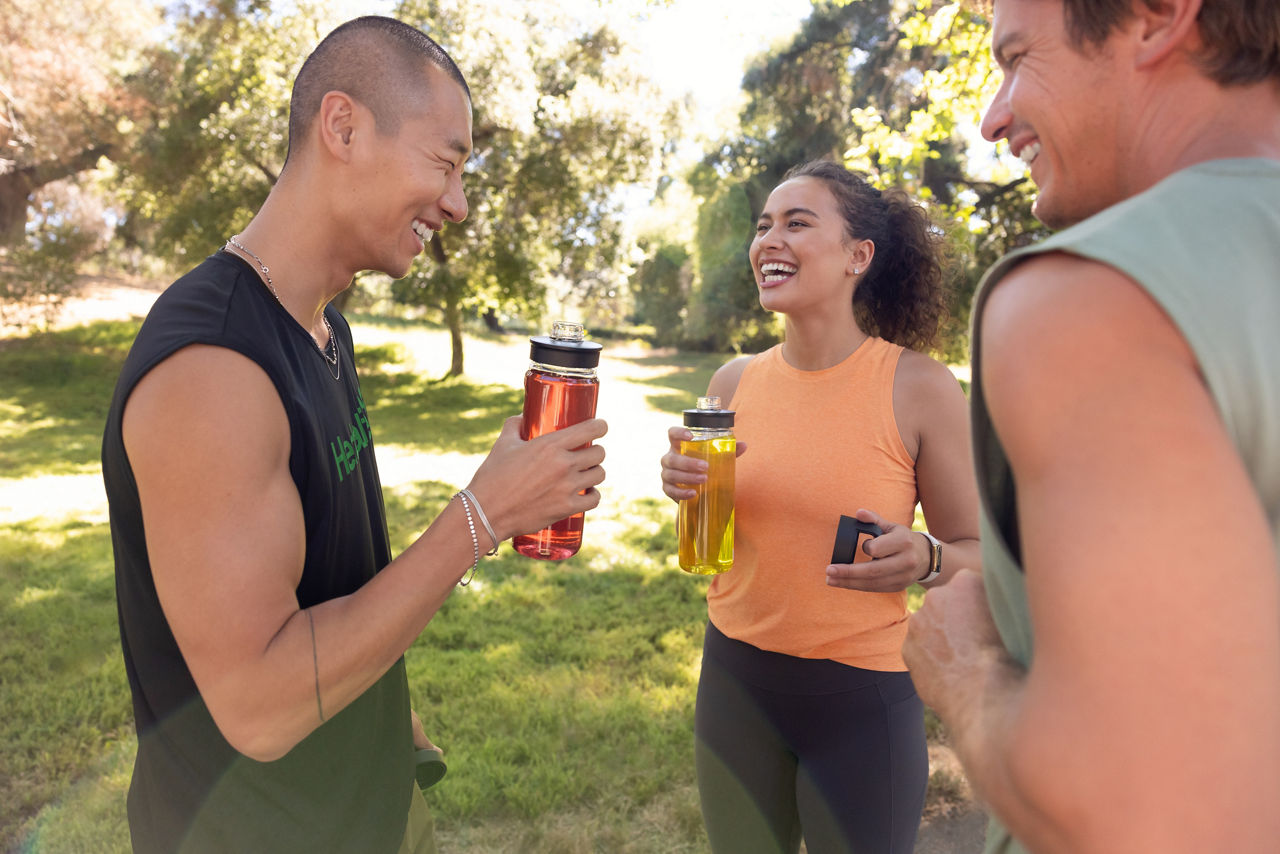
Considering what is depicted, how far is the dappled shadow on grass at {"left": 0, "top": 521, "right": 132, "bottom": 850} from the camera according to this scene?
Result: 400cm

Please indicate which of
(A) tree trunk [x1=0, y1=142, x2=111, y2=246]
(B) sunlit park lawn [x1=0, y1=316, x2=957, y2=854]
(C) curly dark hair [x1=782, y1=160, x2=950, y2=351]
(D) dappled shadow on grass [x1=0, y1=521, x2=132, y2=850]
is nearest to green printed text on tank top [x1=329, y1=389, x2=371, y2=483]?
(C) curly dark hair [x1=782, y1=160, x2=950, y2=351]

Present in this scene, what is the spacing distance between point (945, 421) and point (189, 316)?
79.6 inches

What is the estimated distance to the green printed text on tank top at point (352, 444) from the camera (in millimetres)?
1796

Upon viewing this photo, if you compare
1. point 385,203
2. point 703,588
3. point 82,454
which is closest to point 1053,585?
point 385,203

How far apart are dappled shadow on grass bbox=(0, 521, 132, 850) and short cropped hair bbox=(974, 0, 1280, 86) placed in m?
4.64

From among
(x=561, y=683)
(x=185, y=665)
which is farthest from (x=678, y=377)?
(x=185, y=665)

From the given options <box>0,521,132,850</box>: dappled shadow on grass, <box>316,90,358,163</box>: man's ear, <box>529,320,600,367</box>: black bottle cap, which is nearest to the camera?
<box>529,320,600,367</box>: black bottle cap

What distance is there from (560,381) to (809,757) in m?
1.42

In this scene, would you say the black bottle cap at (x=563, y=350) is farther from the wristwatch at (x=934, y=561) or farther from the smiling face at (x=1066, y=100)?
the wristwatch at (x=934, y=561)

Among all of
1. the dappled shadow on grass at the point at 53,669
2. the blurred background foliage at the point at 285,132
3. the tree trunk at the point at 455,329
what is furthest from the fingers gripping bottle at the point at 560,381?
the tree trunk at the point at 455,329

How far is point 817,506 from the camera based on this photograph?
2.57 m

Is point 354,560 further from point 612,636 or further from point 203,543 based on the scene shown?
point 612,636

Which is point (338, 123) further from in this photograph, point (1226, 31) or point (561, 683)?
point (561, 683)

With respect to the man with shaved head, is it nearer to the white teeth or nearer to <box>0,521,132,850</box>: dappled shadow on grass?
the white teeth
